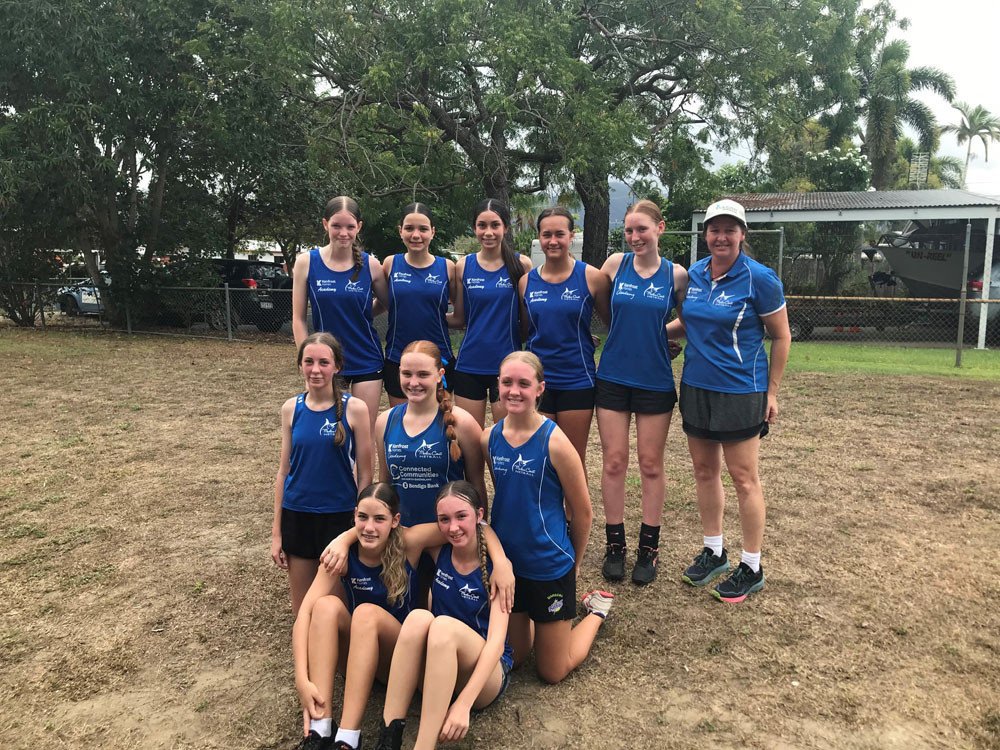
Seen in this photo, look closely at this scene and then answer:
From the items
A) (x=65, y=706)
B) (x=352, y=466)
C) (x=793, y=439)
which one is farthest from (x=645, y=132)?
(x=65, y=706)

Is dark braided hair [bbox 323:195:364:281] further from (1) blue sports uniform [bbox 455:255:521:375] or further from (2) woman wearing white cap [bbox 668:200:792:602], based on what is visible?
(2) woman wearing white cap [bbox 668:200:792:602]

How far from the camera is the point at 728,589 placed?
363cm

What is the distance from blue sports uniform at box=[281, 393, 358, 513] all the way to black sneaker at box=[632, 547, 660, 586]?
5.27 feet

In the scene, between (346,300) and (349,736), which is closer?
(349,736)

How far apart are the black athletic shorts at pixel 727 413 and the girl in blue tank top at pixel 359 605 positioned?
1333 millimetres

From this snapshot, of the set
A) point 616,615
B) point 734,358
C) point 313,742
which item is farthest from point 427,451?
point 734,358

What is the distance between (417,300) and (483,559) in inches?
62.0

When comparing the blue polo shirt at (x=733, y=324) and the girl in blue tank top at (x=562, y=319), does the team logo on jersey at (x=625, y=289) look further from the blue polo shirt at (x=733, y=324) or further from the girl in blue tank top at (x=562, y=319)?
the blue polo shirt at (x=733, y=324)

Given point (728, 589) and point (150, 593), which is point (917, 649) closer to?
point (728, 589)

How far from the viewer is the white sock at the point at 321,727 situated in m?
2.44

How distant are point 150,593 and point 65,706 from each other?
0.95 m

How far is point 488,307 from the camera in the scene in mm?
3727

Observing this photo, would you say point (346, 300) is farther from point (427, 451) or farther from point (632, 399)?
point (632, 399)

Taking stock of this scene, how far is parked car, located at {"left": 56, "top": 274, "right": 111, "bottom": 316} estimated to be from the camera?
1656cm
